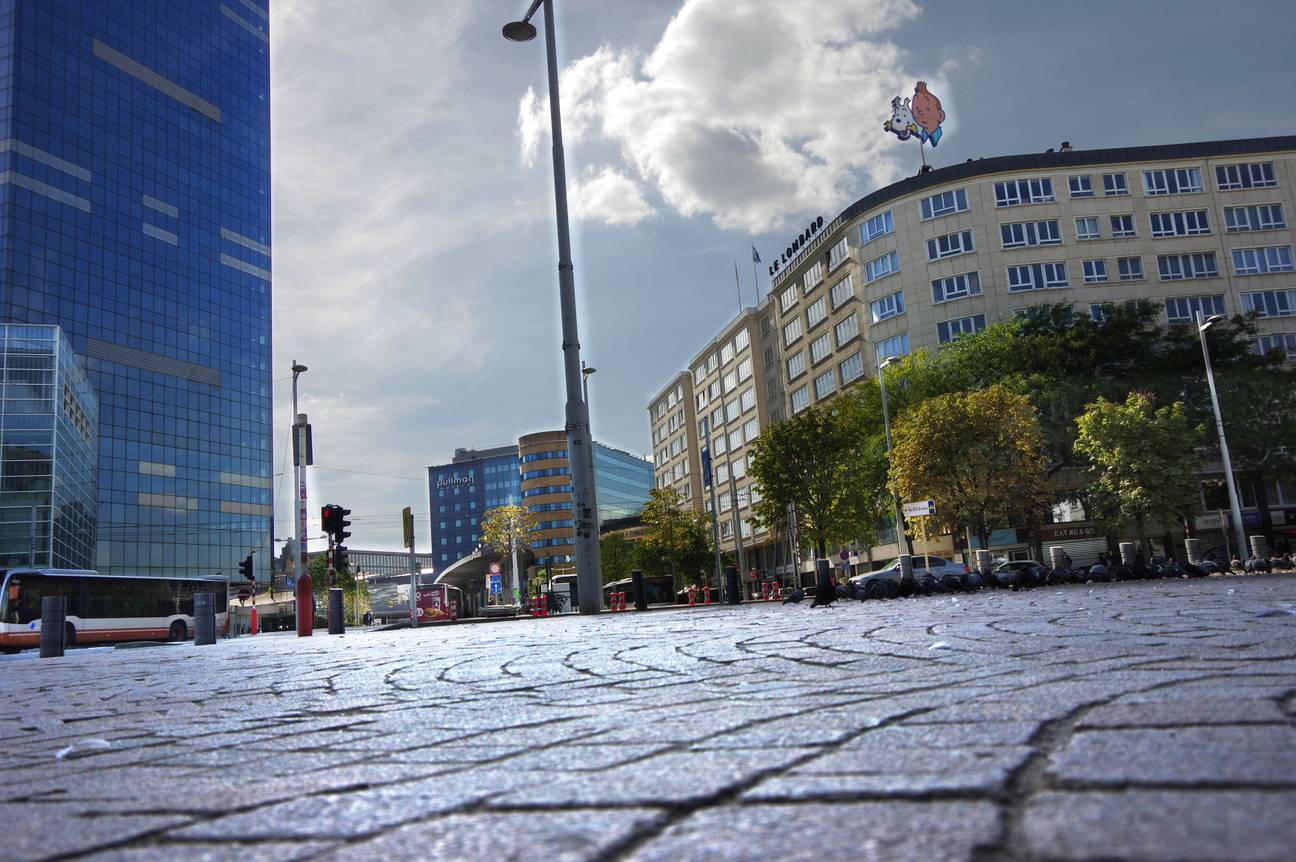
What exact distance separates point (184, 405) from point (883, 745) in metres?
109

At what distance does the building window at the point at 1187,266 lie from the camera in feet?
200

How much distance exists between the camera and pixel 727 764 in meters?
2.72

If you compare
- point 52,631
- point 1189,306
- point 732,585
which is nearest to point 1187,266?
point 1189,306

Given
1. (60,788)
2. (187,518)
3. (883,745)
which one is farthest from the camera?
(187,518)

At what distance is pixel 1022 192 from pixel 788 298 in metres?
21.1

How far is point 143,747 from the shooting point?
4.14 meters

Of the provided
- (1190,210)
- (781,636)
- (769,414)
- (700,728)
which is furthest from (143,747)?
(769,414)

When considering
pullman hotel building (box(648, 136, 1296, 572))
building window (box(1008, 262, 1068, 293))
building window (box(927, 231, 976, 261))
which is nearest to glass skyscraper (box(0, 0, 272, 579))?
pullman hotel building (box(648, 136, 1296, 572))

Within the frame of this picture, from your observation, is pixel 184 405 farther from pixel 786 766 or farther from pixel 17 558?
pixel 786 766

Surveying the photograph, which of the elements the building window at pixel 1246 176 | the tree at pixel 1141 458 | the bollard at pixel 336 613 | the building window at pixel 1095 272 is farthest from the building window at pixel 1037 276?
the bollard at pixel 336 613

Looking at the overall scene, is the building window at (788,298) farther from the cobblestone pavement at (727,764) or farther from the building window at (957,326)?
the cobblestone pavement at (727,764)

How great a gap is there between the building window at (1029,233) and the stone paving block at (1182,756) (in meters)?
62.3

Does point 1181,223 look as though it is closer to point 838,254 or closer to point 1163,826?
point 838,254

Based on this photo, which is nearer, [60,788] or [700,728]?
[60,788]
